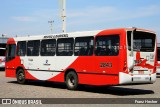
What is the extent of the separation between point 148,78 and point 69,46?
4028 millimetres

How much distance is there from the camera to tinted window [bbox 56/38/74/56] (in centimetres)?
1700

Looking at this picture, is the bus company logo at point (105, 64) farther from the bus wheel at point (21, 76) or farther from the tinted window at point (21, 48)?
the bus wheel at point (21, 76)

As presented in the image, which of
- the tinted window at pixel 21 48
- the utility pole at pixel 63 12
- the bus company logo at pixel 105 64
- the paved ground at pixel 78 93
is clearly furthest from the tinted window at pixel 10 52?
the bus company logo at pixel 105 64

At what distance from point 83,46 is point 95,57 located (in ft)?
3.26

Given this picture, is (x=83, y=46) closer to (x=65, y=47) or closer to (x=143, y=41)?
(x=65, y=47)

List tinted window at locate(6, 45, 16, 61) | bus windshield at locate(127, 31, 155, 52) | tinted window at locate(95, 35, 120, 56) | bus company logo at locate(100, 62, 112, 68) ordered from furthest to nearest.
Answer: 1. tinted window at locate(6, 45, 16, 61)
2. bus windshield at locate(127, 31, 155, 52)
3. bus company logo at locate(100, 62, 112, 68)
4. tinted window at locate(95, 35, 120, 56)

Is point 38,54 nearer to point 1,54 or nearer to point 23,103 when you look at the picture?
point 23,103

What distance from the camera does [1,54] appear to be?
36656mm

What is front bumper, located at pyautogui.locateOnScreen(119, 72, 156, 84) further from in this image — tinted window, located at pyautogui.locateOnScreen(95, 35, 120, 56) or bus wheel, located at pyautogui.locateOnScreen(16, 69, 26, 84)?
bus wheel, located at pyautogui.locateOnScreen(16, 69, 26, 84)

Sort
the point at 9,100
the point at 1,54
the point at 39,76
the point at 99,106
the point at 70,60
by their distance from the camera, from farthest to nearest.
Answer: the point at 1,54
the point at 39,76
the point at 70,60
the point at 9,100
the point at 99,106

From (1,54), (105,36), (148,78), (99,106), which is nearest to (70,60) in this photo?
(105,36)

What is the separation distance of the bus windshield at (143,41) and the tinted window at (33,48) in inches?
235

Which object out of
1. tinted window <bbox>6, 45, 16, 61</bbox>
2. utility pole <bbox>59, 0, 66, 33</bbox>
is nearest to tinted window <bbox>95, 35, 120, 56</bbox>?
tinted window <bbox>6, 45, 16, 61</bbox>

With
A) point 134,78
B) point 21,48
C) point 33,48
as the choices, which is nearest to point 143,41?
point 134,78
